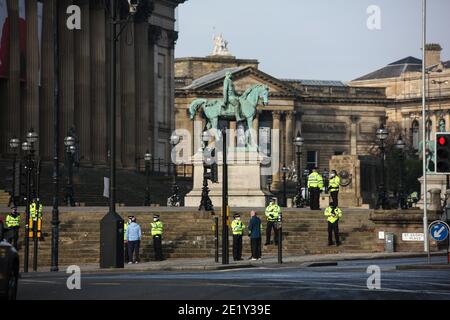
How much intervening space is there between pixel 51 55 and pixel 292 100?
336 ft

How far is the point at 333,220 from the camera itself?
182ft

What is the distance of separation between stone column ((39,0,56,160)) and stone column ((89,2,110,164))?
18.7 ft

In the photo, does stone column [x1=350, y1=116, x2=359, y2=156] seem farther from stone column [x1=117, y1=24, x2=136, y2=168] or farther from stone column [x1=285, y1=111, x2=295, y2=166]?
stone column [x1=117, y1=24, x2=136, y2=168]

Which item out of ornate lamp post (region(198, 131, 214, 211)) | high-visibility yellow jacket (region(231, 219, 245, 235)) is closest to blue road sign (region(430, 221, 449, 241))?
high-visibility yellow jacket (region(231, 219, 245, 235))

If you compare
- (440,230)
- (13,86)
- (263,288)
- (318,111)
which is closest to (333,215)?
(440,230)

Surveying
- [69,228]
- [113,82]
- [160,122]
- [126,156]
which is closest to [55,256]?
[113,82]

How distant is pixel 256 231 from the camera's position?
50.4 metres

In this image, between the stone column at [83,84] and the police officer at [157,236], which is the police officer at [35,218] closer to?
the police officer at [157,236]

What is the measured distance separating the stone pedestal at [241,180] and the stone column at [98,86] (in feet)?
77.9

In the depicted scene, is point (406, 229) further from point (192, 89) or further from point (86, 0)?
point (192, 89)

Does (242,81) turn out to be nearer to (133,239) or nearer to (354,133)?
(354,133)

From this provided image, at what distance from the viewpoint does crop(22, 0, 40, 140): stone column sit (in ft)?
285

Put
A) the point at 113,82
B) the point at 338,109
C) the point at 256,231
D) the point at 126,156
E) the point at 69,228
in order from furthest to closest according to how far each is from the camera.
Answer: the point at 338,109 < the point at 126,156 < the point at 69,228 < the point at 256,231 < the point at 113,82

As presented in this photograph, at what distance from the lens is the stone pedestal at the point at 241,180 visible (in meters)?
71.6
